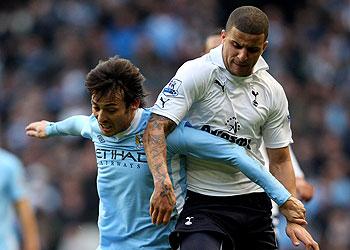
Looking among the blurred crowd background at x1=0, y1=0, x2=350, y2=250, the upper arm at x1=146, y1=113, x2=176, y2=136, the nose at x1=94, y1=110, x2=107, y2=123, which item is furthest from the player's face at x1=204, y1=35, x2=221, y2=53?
the blurred crowd background at x1=0, y1=0, x2=350, y2=250

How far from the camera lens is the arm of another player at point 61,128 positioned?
293 inches

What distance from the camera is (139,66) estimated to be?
15.3 metres

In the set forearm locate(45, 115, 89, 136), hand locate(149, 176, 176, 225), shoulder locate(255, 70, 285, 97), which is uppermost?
shoulder locate(255, 70, 285, 97)

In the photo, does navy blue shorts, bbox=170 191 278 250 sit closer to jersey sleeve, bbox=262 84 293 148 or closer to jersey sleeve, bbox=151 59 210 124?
jersey sleeve, bbox=262 84 293 148

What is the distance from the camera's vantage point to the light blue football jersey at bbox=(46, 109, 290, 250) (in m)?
6.93

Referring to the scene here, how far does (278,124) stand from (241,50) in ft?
2.16

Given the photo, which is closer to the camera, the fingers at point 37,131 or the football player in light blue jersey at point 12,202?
the fingers at point 37,131

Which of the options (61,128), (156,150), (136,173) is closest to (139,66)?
(61,128)

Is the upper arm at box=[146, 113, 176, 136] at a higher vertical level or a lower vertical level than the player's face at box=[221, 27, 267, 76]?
lower

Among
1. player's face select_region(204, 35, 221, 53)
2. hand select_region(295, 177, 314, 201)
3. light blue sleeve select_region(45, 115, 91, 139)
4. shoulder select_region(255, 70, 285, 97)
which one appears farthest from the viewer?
hand select_region(295, 177, 314, 201)

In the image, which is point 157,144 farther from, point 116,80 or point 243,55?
point 243,55

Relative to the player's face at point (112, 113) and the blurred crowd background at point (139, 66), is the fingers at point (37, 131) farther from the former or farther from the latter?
the blurred crowd background at point (139, 66)

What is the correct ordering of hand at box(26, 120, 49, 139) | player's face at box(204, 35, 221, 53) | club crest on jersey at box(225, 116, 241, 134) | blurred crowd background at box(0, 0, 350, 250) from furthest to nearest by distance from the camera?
1. blurred crowd background at box(0, 0, 350, 250)
2. player's face at box(204, 35, 221, 53)
3. hand at box(26, 120, 49, 139)
4. club crest on jersey at box(225, 116, 241, 134)

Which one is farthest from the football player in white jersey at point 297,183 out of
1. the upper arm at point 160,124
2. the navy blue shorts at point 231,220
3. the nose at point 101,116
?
the nose at point 101,116
